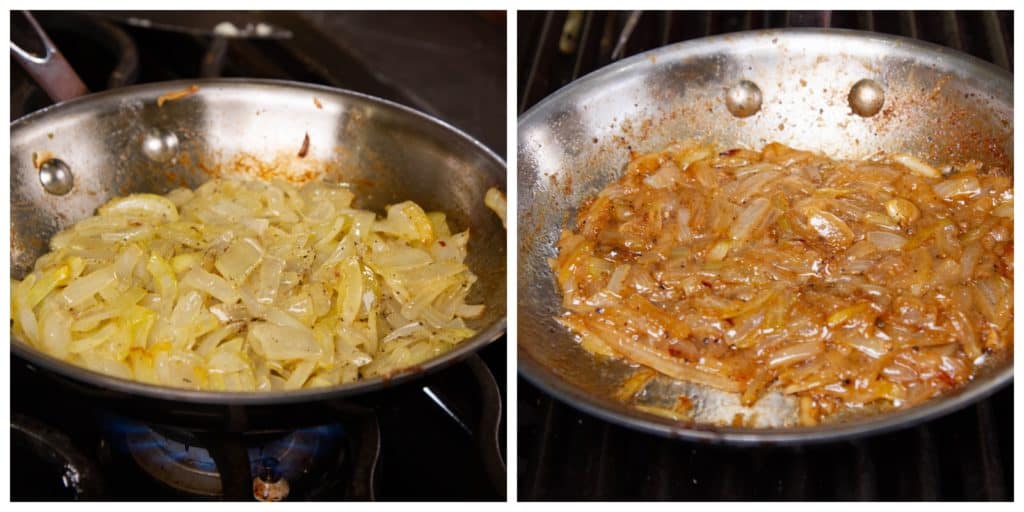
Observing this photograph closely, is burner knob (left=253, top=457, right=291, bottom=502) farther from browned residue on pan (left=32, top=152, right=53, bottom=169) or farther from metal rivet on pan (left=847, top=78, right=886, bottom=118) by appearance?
metal rivet on pan (left=847, top=78, right=886, bottom=118)

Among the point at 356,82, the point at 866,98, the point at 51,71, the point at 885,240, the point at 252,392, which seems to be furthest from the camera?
the point at 356,82

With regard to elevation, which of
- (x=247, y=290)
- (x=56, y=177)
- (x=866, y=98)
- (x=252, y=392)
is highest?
(x=866, y=98)

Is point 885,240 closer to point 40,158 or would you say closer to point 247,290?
point 247,290

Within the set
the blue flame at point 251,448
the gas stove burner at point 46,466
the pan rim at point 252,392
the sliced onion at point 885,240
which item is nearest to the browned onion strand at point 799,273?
the sliced onion at point 885,240

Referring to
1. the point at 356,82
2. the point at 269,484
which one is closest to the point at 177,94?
the point at 356,82

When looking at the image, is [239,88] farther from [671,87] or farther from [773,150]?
[773,150]

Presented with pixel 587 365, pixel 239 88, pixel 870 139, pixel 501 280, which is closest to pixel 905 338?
pixel 587 365
